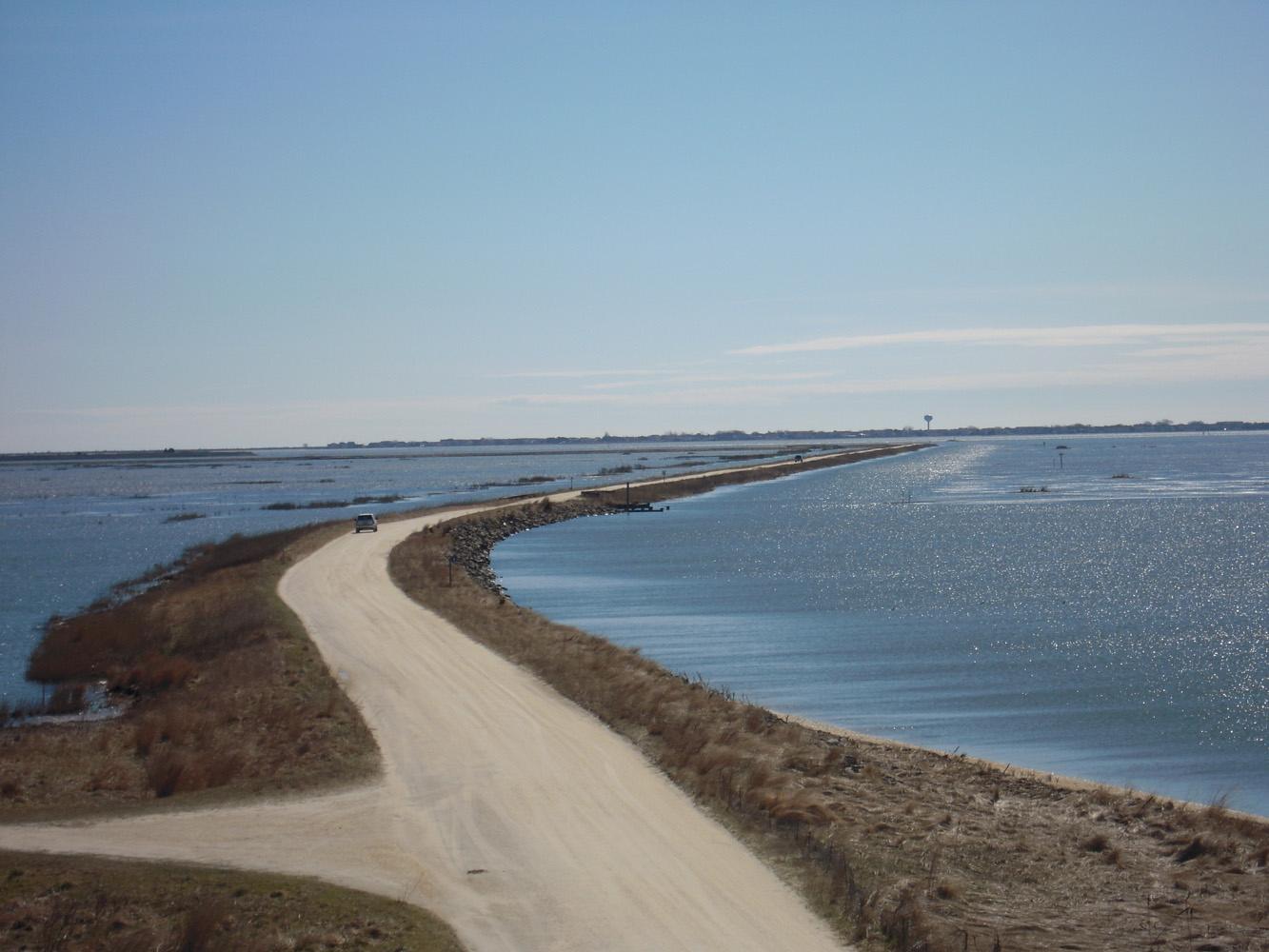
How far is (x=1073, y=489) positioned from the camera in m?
136

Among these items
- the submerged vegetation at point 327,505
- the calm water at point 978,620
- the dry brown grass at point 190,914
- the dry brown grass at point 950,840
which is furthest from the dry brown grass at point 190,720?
the submerged vegetation at point 327,505

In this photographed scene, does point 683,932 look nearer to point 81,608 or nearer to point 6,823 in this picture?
point 6,823

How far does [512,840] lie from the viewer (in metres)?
16.9

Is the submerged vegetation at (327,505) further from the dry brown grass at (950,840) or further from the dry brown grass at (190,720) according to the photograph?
the dry brown grass at (950,840)

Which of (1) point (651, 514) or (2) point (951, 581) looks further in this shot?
(1) point (651, 514)

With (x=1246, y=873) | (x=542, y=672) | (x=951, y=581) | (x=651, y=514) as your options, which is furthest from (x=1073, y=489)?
(x=1246, y=873)

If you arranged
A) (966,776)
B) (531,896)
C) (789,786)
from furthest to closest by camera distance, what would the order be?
(966,776) < (789,786) < (531,896)

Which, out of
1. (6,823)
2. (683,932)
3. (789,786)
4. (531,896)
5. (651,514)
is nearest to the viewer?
(683,932)

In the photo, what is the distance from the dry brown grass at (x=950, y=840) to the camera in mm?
14328

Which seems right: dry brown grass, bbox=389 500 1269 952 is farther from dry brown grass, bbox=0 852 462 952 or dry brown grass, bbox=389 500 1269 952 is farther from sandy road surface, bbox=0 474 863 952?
dry brown grass, bbox=0 852 462 952

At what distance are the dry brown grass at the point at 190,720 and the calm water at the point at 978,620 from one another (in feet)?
36.2

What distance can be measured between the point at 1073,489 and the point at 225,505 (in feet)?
284

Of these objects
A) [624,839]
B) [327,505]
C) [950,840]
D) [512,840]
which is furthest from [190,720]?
[327,505]

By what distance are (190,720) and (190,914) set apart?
12354 mm
